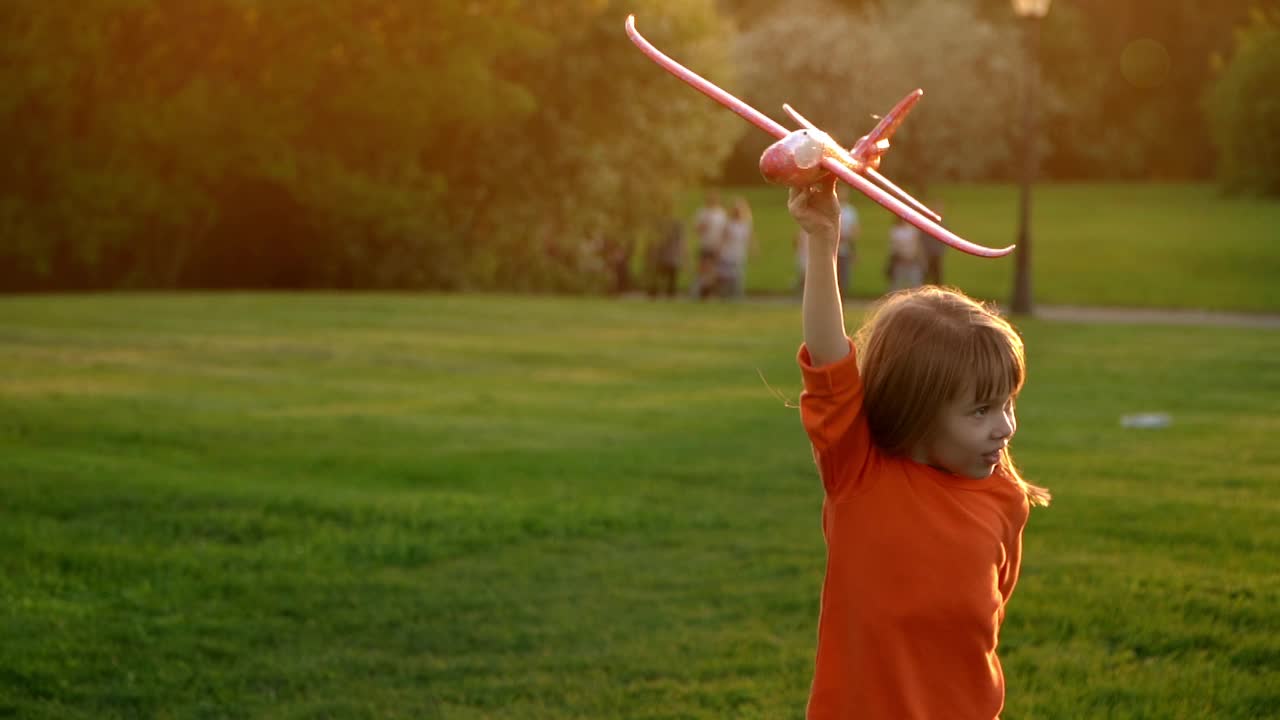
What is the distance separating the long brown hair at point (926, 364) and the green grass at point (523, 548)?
2.06 meters

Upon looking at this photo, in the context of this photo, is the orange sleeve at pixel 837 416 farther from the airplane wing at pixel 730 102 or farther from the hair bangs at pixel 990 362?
the airplane wing at pixel 730 102

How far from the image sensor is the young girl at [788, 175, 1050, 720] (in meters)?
2.91

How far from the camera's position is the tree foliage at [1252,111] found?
50469 mm

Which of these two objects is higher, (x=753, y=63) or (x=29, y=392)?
(x=753, y=63)

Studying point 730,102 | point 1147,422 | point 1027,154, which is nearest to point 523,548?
point 730,102

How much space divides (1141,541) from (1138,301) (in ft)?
73.6

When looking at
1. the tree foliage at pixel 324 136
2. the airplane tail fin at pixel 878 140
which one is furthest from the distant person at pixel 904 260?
the airplane tail fin at pixel 878 140

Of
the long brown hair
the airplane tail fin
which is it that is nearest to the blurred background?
the long brown hair

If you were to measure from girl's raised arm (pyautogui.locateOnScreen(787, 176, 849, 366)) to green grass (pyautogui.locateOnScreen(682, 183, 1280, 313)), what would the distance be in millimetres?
25577

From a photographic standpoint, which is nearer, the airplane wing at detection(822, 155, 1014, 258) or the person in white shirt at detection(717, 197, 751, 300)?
the airplane wing at detection(822, 155, 1014, 258)

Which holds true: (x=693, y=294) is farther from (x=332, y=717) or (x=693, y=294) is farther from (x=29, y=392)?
(x=332, y=717)

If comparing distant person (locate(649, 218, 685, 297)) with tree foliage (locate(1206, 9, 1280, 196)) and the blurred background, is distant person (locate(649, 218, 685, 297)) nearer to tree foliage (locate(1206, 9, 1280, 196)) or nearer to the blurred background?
the blurred background

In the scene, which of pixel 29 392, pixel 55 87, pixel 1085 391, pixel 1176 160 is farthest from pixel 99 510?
pixel 1176 160

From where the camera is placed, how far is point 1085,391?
505 inches
